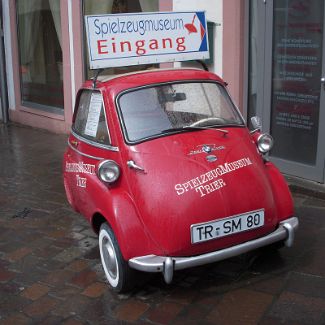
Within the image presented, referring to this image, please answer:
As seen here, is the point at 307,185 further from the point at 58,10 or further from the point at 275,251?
the point at 58,10

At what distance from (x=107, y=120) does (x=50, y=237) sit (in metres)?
1.49

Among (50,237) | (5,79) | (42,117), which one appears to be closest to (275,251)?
(50,237)

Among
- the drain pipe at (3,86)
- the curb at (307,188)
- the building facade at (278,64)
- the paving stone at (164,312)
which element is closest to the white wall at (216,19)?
the building facade at (278,64)

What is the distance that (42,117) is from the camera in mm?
10602

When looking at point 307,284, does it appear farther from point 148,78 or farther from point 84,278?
point 148,78

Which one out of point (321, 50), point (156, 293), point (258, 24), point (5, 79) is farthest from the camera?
point (5, 79)

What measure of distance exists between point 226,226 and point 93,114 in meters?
1.57

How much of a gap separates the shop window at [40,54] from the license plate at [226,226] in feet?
23.2

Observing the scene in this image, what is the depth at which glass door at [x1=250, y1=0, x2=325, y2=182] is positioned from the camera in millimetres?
6043

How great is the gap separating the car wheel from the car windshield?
2.44 feet

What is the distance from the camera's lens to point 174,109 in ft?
13.9

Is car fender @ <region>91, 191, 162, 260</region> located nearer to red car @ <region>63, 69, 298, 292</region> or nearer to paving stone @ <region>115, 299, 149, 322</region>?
red car @ <region>63, 69, 298, 292</region>

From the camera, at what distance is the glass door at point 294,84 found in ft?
19.8

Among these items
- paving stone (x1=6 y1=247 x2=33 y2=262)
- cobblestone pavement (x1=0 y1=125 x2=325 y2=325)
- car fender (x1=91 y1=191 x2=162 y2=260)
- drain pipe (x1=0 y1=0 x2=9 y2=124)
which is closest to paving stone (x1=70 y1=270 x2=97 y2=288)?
cobblestone pavement (x1=0 y1=125 x2=325 y2=325)
